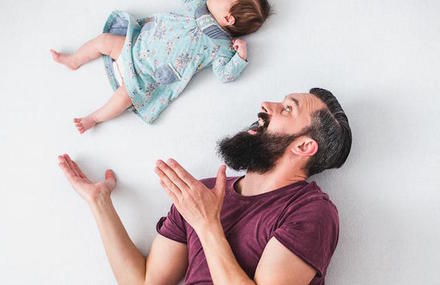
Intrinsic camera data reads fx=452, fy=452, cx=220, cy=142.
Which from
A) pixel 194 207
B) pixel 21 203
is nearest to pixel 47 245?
pixel 21 203

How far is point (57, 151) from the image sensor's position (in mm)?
1592

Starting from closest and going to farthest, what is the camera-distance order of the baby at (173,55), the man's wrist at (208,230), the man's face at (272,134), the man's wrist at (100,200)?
the man's wrist at (208,230)
the man's face at (272,134)
the man's wrist at (100,200)
the baby at (173,55)

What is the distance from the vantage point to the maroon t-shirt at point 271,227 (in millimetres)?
1113

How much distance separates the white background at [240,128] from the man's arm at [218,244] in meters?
0.29

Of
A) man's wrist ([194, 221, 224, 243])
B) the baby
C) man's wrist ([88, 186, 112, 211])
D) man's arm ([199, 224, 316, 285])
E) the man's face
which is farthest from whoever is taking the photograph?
the baby

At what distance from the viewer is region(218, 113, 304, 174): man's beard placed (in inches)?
51.2

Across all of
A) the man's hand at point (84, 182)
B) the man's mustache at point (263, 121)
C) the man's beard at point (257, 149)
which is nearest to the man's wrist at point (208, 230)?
the man's beard at point (257, 149)

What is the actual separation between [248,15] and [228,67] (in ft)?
0.61

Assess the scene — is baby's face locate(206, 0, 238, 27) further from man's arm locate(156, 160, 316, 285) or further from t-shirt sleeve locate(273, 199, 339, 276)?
t-shirt sleeve locate(273, 199, 339, 276)

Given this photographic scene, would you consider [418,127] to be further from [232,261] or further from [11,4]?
[11,4]

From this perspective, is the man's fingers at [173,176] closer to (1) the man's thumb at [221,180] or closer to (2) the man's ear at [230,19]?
(1) the man's thumb at [221,180]

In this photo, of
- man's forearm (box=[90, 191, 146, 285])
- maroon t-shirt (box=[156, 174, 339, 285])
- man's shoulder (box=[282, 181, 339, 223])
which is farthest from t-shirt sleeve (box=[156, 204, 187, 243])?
man's shoulder (box=[282, 181, 339, 223])

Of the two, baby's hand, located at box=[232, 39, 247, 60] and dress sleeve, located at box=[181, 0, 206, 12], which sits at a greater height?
dress sleeve, located at box=[181, 0, 206, 12]

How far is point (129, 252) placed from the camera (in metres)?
1.40
